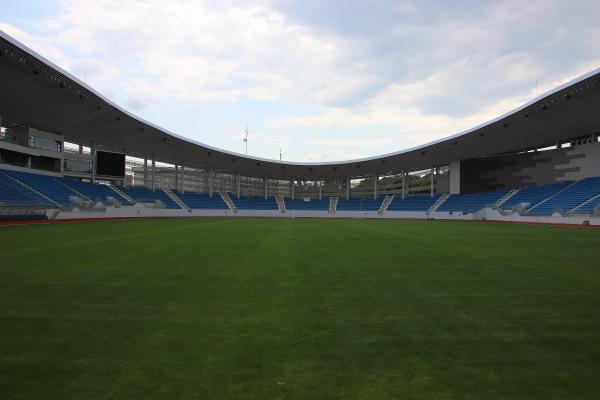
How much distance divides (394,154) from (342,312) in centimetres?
4844

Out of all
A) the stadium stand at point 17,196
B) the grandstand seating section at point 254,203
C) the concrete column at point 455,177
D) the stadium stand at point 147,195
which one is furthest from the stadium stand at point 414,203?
the stadium stand at point 17,196

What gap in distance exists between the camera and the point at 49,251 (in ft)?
37.4

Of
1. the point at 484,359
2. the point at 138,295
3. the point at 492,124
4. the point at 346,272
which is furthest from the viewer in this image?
the point at 492,124

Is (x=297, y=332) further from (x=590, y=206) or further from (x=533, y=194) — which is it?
(x=533, y=194)

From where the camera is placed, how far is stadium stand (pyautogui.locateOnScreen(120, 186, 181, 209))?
160 ft

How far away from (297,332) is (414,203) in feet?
176

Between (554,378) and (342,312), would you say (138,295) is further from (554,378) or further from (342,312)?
(554,378)

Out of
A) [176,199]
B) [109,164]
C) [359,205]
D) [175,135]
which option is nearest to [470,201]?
[359,205]

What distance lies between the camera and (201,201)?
5631 cm

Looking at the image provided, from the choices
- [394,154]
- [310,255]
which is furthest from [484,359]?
[394,154]

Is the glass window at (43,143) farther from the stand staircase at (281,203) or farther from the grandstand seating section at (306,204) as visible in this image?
the grandstand seating section at (306,204)

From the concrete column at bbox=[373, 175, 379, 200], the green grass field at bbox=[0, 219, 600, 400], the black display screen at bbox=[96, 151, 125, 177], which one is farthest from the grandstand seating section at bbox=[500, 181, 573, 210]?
the black display screen at bbox=[96, 151, 125, 177]

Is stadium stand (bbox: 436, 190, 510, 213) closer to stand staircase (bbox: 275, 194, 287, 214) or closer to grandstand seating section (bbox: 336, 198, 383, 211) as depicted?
grandstand seating section (bbox: 336, 198, 383, 211)

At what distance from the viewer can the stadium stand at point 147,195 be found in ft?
160
